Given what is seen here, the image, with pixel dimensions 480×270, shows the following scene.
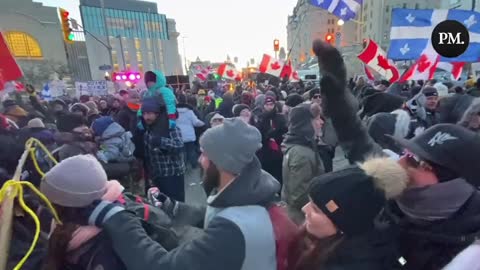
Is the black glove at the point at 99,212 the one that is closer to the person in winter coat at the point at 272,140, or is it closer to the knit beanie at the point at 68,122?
the knit beanie at the point at 68,122

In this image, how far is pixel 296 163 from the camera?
9.78 feet

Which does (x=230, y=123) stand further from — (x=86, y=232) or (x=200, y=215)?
(x=86, y=232)

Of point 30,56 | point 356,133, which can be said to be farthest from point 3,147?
point 30,56

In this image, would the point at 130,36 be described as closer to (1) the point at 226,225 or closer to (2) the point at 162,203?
(2) the point at 162,203

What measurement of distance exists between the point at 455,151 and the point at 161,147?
11.1ft

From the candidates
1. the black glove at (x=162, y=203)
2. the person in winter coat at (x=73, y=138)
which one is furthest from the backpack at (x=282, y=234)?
the person in winter coat at (x=73, y=138)

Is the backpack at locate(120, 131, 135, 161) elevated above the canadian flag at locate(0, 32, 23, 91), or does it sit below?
below

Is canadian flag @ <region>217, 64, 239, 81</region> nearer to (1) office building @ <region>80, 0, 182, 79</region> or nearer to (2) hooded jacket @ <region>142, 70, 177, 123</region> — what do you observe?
(2) hooded jacket @ <region>142, 70, 177, 123</region>

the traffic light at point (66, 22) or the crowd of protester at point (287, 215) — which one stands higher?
the traffic light at point (66, 22)

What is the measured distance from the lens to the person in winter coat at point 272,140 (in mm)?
5160

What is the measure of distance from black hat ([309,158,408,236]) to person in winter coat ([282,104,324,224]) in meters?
1.49

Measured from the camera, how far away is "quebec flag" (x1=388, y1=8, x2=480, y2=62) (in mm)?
6598

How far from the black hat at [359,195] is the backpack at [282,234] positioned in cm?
32

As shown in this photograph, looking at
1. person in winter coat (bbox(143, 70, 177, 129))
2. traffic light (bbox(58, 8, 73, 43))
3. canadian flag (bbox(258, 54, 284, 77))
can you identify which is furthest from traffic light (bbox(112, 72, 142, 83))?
person in winter coat (bbox(143, 70, 177, 129))
